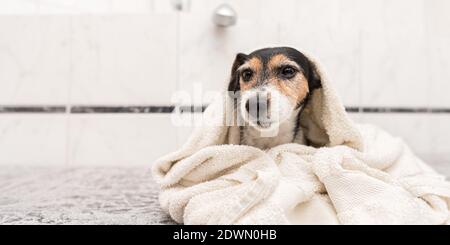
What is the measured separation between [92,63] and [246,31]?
30.4 inches

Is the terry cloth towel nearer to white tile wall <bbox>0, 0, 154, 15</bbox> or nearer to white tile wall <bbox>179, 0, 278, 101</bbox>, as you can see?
white tile wall <bbox>179, 0, 278, 101</bbox>

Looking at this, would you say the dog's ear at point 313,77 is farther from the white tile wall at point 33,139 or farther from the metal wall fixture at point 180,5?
the white tile wall at point 33,139

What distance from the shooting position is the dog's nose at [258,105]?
83 centimetres

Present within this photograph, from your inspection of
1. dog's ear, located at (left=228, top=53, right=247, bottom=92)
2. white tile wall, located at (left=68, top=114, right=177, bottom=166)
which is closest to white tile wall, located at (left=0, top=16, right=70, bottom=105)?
white tile wall, located at (left=68, top=114, right=177, bottom=166)

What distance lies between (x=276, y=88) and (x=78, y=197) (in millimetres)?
627

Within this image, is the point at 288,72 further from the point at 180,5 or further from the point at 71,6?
the point at 71,6

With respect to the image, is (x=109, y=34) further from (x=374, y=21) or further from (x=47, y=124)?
(x=374, y=21)

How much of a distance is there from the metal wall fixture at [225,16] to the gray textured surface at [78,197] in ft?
2.52

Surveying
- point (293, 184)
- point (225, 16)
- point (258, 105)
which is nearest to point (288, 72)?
point (258, 105)

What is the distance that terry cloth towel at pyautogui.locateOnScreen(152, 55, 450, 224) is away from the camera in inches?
25.7

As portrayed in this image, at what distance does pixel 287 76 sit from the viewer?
36.9 inches
